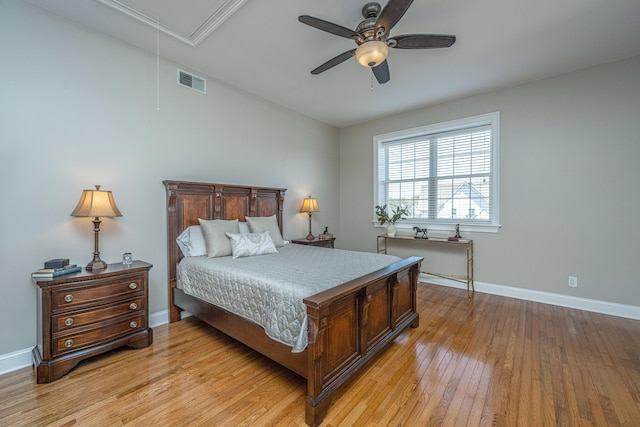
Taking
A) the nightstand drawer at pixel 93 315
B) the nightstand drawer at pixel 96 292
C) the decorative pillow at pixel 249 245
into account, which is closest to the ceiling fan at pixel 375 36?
the decorative pillow at pixel 249 245

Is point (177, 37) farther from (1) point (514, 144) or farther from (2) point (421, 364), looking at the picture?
(1) point (514, 144)

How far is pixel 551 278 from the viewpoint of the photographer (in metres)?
3.38

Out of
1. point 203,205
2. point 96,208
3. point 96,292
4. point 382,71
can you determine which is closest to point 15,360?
point 96,292

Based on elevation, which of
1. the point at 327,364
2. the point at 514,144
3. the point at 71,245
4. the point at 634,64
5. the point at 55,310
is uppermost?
the point at 634,64

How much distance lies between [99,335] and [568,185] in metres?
5.20

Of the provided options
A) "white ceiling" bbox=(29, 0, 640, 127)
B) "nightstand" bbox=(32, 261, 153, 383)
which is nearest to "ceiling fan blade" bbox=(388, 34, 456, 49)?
"white ceiling" bbox=(29, 0, 640, 127)

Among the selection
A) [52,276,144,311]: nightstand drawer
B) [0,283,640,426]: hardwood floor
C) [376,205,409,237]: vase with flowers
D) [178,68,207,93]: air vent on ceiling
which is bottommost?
[0,283,640,426]: hardwood floor

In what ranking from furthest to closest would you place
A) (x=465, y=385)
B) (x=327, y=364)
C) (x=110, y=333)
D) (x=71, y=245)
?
1. (x=71, y=245)
2. (x=110, y=333)
3. (x=465, y=385)
4. (x=327, y=364)

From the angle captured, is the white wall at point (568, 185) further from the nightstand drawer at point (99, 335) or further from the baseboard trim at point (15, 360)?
the baseboard trim at point (15, 360)

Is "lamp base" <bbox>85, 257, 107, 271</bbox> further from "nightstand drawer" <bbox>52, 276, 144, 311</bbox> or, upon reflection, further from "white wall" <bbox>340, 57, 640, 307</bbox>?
"white wall" <bbox>340, 57, 640, 307</bbox>

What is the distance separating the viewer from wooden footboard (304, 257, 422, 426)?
1.52 metres

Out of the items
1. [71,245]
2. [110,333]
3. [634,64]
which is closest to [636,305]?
[634,64]

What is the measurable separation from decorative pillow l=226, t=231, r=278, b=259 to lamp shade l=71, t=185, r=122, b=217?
1069 millimetres

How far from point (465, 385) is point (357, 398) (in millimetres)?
788
